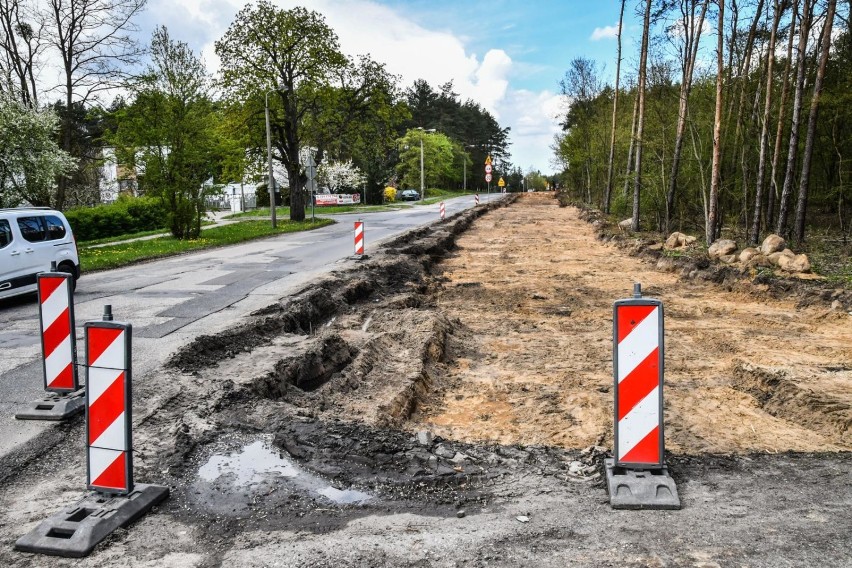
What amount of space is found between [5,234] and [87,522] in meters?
10.3

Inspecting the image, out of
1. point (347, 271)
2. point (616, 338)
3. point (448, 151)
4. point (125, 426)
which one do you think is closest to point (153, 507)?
point (125, 426)

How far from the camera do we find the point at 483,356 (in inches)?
361

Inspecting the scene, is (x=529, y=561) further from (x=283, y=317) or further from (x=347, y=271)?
(x=347, y=271)

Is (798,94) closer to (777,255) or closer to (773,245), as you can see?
(773,245)

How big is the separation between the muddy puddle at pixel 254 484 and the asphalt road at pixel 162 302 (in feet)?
5.57

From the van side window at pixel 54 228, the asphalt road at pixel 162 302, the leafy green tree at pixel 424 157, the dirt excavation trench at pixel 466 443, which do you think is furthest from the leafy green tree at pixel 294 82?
the leafy green tree at pixel 424 157

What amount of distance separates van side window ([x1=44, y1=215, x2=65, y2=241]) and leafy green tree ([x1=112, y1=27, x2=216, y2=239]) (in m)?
11.3

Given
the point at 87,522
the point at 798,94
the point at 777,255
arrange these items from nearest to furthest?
the point at 87,522
the point at 777,255
the point at 798,94

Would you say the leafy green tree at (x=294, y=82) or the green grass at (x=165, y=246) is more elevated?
the leafy green tree at (x=294, y=82)

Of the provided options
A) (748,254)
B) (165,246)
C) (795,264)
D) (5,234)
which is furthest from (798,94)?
(165,246)

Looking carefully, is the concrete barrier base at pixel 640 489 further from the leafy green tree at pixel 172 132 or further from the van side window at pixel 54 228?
the leafy green tree at pixel 172 132

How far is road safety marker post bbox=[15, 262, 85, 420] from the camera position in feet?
18.6

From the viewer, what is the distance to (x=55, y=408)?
18.7 feet

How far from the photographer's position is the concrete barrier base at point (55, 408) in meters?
5.62
